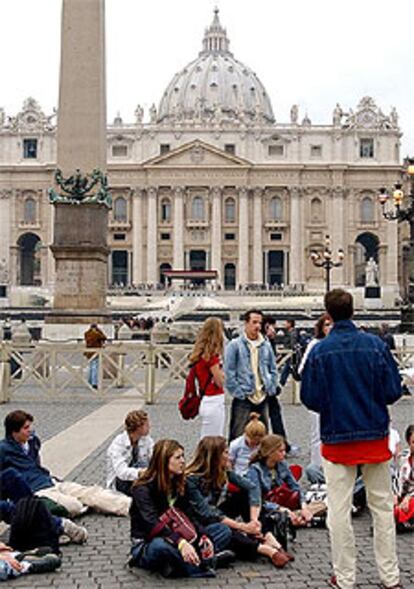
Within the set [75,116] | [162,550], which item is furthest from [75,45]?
[162,550]

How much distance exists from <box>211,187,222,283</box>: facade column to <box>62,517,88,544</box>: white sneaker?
83.3 metres

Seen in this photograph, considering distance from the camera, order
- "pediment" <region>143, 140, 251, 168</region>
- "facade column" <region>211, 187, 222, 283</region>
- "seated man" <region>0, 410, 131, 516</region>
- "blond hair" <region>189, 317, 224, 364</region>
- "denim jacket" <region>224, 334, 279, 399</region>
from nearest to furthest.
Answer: "seated man" <region>0, 410, 131, 516</region>
"blond hair" <region>189, 317, 224, 364</region>
"denim jacket" <region>224, 334, 279, 399</region>
"pediment" <region>143, 140, 251, 168</region>
"facade column" <region>211, 187, 222, 283</region>

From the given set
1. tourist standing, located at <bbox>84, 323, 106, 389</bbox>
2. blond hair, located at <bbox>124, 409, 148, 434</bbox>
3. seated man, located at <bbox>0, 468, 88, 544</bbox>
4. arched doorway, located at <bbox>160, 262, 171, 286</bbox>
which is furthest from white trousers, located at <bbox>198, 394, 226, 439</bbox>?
arched doorway, located at <bbox>160, 262, 171, 286</bbox>

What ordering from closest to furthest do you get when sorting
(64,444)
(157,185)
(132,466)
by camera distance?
(132,466)
(64,444)
(157,185)

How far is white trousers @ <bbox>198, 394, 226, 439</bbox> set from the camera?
802 cm

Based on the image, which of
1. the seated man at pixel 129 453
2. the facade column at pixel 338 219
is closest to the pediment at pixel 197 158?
the facade column at pixel 338 219

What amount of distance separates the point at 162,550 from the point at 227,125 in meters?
88.5

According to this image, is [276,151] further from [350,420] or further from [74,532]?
[350,420]

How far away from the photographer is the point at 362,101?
303 feet

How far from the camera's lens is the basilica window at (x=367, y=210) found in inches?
3568

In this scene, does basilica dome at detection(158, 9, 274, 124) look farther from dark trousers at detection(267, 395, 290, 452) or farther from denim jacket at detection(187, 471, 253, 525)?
denim jacket at detection(187, 471, 253, 525)

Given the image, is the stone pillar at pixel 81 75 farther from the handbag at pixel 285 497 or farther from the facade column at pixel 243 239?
the facade column at pixel 243 239

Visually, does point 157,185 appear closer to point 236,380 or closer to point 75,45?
point 75,45

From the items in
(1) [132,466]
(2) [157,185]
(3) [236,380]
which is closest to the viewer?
(1) [132,466]
